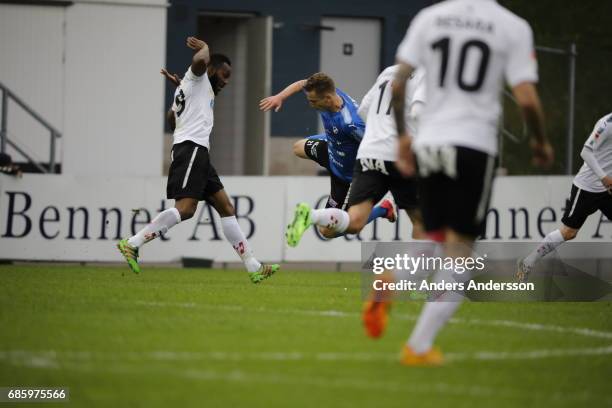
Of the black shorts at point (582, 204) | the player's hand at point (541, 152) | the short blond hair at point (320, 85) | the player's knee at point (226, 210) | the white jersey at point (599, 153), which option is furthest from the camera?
the black shorts at point (582, 204)

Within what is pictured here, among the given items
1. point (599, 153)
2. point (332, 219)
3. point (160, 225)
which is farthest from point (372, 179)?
point (599, 153)

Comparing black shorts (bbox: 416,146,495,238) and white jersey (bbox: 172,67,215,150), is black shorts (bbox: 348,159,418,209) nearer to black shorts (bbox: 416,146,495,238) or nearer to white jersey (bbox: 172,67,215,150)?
white jersey (bbox: 172,67,215,150)

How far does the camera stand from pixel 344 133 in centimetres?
1261

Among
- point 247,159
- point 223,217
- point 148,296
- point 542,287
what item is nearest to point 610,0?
point 247,159

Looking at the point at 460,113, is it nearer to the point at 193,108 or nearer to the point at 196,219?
the point at 193,108

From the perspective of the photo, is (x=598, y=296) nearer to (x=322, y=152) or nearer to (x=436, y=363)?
(x=322, y=152)

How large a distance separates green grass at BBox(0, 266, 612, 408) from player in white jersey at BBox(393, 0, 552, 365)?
656mm

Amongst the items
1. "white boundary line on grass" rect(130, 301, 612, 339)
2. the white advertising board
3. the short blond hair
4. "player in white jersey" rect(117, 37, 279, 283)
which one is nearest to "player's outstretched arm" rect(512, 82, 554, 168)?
"white boundary line on grass" rect(130, 301, 612, 339)

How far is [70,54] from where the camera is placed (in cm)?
2302

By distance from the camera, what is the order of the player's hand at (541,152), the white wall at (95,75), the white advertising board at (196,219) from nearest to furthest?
the player's hand at (541,152), the white advertising board at (196,219), the white wall at (95,75)

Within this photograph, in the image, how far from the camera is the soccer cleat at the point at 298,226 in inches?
411

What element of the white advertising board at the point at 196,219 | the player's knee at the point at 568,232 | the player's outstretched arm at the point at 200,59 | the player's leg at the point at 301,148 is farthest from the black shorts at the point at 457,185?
the white advertising board at the point at 196,219

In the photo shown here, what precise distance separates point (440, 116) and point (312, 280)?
8002 mm

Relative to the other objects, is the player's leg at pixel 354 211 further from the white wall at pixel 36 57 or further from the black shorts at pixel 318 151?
the white wall at pixel 36 57
